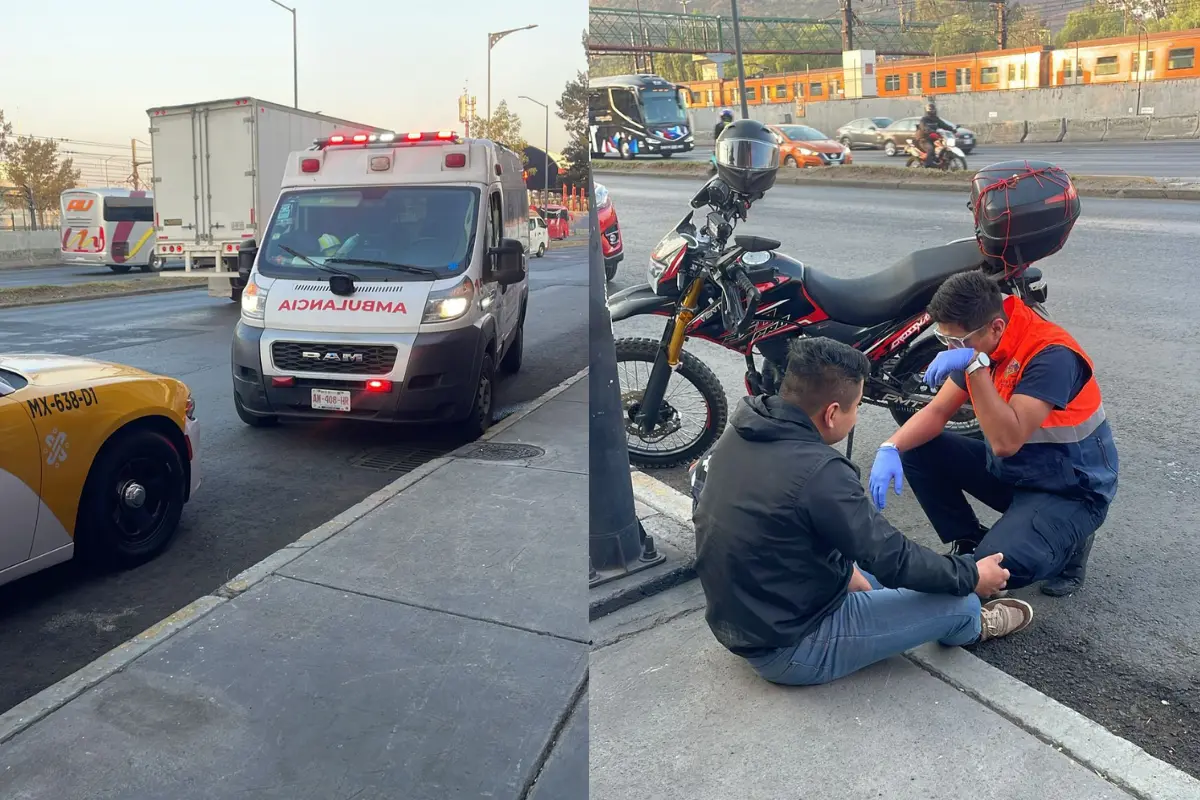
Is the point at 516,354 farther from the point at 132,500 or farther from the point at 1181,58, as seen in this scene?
the point at 1181,58

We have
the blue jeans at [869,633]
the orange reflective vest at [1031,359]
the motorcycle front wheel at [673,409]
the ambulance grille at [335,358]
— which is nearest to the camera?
the ambulance grille at [335,358]

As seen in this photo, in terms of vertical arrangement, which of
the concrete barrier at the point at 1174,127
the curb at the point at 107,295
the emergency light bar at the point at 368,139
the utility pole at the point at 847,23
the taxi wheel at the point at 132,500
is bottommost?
the taxi wheel at the point at 132,500

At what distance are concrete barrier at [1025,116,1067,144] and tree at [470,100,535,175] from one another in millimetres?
1168

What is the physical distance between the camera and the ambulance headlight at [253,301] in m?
0.98

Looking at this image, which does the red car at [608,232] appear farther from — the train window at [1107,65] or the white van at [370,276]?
the train window at [1107,65]

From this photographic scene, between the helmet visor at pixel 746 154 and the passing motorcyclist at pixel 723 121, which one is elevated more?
the passing motorcyclist at pixel 723 121

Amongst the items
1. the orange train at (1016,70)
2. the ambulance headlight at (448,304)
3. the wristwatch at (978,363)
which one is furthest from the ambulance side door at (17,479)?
the wristwatch at (978,363)

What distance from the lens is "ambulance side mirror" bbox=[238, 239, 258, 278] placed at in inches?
39.5

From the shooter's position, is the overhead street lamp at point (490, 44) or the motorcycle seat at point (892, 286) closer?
the overhead street lamp at point (490, 44)

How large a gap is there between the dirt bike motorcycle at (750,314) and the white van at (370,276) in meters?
0.32

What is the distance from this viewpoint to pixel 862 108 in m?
1.67

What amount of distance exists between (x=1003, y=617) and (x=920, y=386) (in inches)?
19.7

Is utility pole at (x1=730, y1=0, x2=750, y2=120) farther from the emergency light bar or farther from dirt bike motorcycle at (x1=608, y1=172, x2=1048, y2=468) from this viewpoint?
the emergency light bar

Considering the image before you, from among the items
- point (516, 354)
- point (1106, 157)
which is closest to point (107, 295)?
point (516, 354)
